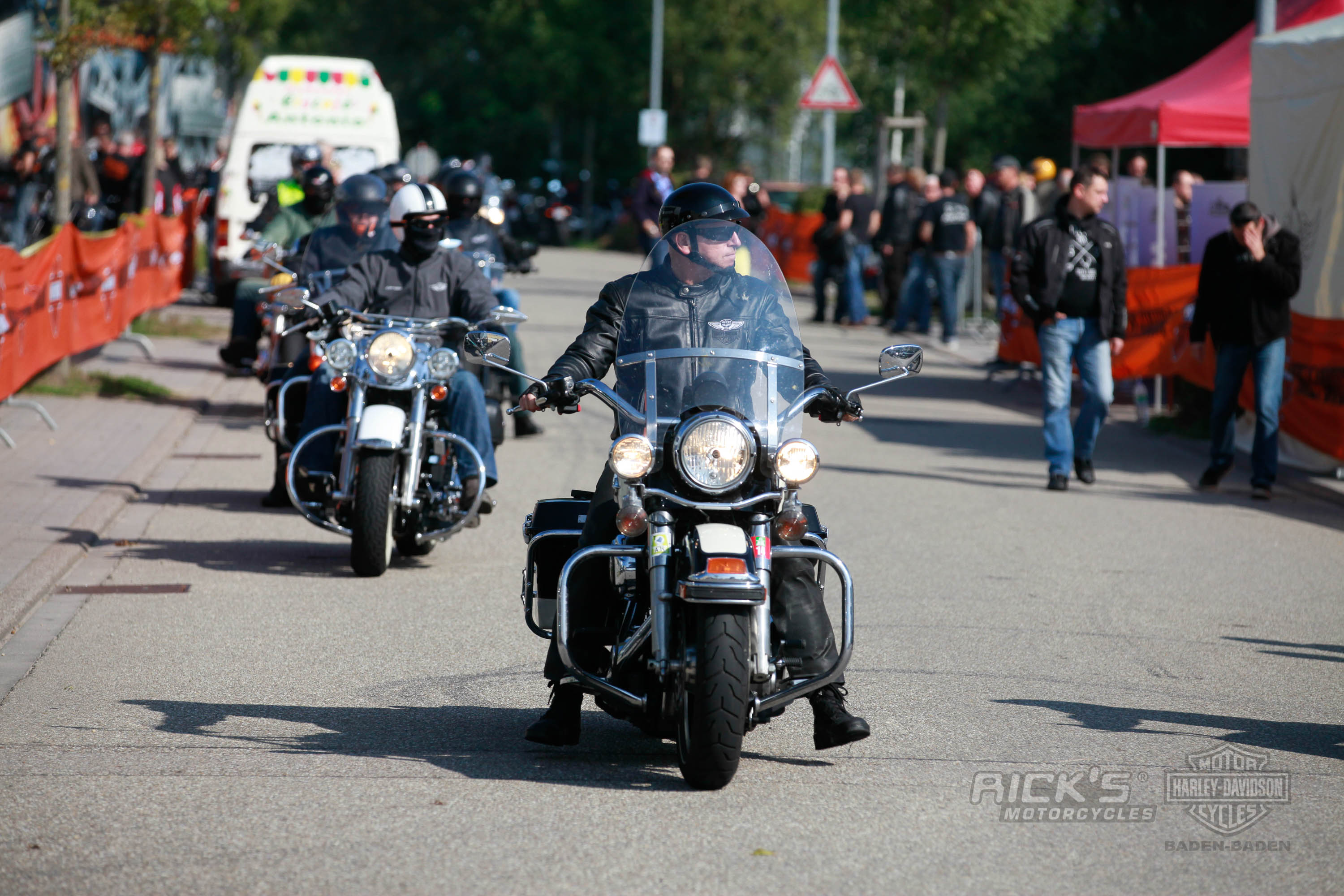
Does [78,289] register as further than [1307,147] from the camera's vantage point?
Yes

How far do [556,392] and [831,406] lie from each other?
84 cm

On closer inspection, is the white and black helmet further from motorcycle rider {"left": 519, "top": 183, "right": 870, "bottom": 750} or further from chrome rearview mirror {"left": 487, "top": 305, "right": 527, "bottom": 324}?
motorcycle rider {"left": 519, "top": 183, "right": 870, "bottom": 750}

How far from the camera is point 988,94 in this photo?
153ft

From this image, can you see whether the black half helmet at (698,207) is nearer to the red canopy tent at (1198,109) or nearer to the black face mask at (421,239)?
the black face mask at (421,239)

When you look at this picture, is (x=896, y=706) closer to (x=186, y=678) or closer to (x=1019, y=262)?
(x=186, y=678)

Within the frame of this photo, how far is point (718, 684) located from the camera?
15.6 ft

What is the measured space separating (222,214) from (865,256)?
1122 centimetres

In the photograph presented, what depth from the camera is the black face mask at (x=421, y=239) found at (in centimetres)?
887

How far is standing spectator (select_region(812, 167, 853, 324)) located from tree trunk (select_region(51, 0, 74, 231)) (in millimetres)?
10303

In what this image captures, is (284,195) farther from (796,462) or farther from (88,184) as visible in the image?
(796,462)

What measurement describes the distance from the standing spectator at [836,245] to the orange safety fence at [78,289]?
8.32 m

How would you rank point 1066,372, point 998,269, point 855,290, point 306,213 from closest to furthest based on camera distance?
point 1066,372
point 306,213
point 998,269
point 855,290

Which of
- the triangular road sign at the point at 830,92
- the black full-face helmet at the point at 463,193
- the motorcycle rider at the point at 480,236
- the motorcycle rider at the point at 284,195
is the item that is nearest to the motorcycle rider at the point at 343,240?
the motorcycle rider at the point at 480,236

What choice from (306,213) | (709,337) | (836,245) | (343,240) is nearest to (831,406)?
(709,337)
